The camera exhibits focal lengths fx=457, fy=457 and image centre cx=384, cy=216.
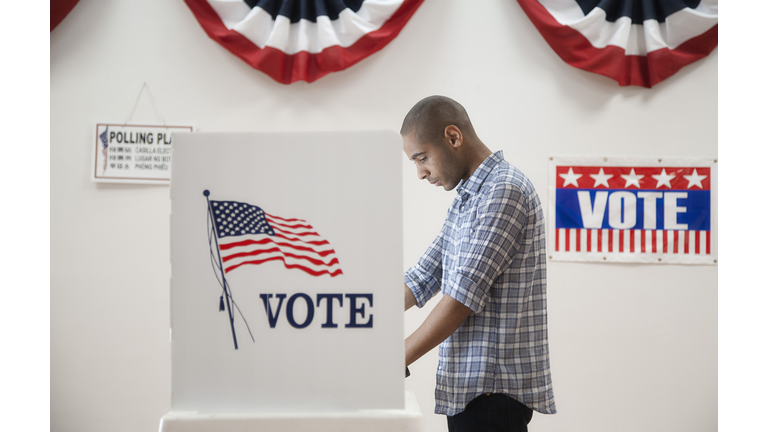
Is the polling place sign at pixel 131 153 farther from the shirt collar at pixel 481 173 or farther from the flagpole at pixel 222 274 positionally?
the flagpole at pixel 222 274

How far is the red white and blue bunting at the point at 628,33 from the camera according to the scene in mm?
1953

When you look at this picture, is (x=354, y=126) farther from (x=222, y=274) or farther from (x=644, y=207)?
(x=222, y=274)

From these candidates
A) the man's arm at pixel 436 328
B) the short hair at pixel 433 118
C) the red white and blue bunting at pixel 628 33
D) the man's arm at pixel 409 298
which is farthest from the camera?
the red white and blue bunting at pixel 628 33

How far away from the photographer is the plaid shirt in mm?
900

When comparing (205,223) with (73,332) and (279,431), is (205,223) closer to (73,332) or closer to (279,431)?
(279,431)

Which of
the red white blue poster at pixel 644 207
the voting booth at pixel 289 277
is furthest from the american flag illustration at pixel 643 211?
the voting booth at pixel 289 277

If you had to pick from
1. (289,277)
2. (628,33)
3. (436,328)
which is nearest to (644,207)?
(628,33)

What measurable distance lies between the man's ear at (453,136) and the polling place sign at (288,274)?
1.56 ft

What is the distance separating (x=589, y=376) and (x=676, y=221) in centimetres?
78

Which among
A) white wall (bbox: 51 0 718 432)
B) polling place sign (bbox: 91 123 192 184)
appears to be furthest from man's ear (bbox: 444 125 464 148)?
polling place sign (bbox: 91 123 192 184)

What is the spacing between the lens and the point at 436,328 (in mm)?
846

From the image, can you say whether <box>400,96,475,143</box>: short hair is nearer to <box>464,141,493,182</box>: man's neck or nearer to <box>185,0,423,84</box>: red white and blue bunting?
<box>464,141,493,182</box>: man's neck

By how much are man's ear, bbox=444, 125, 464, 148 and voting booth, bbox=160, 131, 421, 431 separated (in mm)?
483

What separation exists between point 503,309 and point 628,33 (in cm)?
161
